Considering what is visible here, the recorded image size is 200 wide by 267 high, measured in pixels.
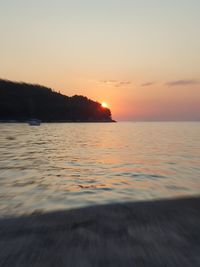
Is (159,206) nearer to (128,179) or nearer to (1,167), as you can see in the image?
(128,179)

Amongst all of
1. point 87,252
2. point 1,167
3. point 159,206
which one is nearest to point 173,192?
point 159,206

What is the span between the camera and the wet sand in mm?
4496

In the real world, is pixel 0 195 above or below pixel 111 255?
below

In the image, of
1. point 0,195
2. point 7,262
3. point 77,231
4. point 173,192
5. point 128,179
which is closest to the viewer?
point 7,262

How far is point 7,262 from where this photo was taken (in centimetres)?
439

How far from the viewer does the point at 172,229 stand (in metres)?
5.89

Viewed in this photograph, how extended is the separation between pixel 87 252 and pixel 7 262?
115cm

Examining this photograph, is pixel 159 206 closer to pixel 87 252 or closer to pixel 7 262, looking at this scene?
pixel 87 252

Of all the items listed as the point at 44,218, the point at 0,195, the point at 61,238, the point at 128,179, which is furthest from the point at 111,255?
the point at 128,179

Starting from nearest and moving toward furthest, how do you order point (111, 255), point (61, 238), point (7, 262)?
1. point (7, 262)
2. point (111, 255)
3. point (61, 238)

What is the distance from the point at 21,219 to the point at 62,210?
3.95 feet

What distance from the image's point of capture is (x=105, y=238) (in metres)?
5.39

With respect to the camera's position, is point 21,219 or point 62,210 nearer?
point 21,219

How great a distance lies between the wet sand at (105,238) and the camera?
450 cm
